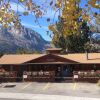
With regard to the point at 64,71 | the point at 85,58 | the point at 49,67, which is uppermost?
the point at 85,58

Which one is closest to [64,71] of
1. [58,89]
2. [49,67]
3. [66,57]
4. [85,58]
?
[66,57]

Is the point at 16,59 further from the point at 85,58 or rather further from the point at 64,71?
the point at 85,58

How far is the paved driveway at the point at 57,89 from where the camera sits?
4756cm

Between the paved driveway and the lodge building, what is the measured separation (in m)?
4.54

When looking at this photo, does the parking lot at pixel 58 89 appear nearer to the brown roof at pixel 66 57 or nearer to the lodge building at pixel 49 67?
the lodge building at pixel 49 67

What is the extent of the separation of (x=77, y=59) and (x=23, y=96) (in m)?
23.5

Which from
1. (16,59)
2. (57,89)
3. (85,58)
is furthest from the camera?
(16,59)

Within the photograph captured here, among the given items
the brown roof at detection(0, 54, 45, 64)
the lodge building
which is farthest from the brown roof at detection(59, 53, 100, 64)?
the brown roof at detection(0, 54, 45, 64)

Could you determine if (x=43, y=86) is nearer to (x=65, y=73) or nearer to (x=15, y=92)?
(x=15, y=92)

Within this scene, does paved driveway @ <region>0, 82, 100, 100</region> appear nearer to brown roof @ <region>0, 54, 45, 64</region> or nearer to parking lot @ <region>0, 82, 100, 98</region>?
parking lot @ <region>0, 82, 100, 98</region>

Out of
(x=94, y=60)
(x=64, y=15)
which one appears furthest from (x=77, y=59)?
(x=64, y=15)

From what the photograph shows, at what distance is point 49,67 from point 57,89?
16.7 metres

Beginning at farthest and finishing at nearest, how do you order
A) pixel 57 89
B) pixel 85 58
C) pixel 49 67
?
1. pixel 49 67
2. pixel 85 58
3. pixel 57 89

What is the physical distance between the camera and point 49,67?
69188mm
